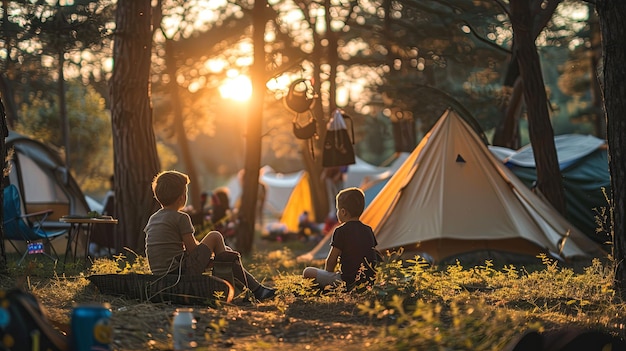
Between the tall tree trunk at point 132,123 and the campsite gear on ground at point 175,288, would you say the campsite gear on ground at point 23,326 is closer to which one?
the campsite gear on ground at point 175,288

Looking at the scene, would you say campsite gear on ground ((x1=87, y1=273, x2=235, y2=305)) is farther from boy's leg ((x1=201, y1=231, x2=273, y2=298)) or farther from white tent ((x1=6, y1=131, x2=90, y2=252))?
white tent ((x1=6, y1=131, x2=90, y2=252))

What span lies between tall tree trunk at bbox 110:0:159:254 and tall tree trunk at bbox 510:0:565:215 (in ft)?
16.9

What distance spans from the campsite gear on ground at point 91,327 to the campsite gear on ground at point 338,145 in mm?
8681

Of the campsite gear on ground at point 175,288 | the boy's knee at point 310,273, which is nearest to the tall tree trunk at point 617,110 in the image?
the boy's knee at point 310,273

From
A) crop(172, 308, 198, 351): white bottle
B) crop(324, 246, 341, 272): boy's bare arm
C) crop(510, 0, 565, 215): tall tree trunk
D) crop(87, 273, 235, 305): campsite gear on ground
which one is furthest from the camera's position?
crop(510, 0, 565, 215): tall tree trunk

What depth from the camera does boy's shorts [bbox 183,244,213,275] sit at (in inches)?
280

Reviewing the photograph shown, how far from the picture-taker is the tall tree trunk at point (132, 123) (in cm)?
1062

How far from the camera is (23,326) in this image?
461 cm

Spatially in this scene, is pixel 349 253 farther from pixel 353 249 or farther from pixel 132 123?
pixel 132 123

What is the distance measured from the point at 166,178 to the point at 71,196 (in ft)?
27.2

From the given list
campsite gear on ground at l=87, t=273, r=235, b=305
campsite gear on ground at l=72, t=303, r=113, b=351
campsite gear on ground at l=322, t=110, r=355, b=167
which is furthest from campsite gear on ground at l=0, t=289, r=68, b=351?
campsite gear on ground at l=322, t=110, r=355, b=167

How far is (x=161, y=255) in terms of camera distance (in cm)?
716

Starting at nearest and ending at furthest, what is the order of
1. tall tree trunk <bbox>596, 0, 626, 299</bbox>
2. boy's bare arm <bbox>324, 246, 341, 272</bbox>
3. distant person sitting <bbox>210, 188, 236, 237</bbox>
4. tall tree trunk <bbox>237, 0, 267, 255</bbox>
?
tall tree trunk <bbox>596, 0, 626, 299</bbox>
boy's bare arm <bbox>324, 246, 341, 272</bbox>
tall tree trunk <bbox>237, 0, 267, 255</bbox>
distant person sitting <bbox>210, 188, 236, 237</bbox>

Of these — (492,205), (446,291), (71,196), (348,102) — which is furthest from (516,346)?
(348,102)
